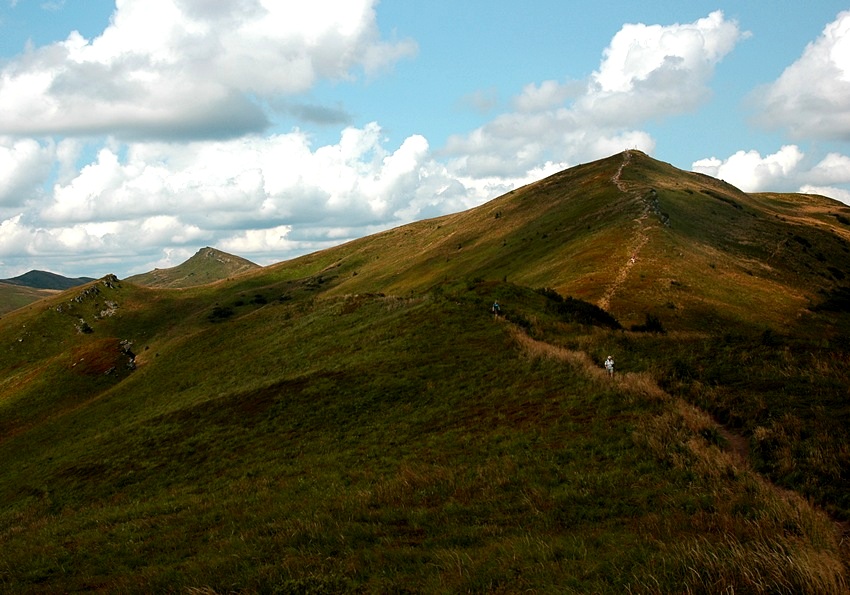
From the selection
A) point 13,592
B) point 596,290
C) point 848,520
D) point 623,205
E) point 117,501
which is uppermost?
point 623,205

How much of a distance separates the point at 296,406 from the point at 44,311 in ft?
494

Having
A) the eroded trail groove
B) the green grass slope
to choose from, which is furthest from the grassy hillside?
the green grass slope

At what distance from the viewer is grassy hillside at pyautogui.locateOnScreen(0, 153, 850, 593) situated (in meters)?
10.8

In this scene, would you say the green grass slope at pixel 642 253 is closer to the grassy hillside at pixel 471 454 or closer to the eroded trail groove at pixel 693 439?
the grassy hillside at pixel 471 454

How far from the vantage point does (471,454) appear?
20000mm

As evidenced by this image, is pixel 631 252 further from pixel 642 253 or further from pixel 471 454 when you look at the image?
pixel 471 454

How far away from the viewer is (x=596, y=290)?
54.4 metres

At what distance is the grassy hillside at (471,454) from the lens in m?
10.8

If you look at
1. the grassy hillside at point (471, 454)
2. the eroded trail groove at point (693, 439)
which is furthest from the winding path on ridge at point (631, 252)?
the eroded trail groove at point (693, 439)

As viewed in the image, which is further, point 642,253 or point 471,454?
point 642,253

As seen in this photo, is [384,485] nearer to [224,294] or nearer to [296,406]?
[296,406]

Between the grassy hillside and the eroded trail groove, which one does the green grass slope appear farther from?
the eroded trail groove

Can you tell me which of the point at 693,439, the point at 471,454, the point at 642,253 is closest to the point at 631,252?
the point at 642,253

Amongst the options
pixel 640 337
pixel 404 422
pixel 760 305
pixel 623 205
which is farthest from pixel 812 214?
pixel 404 422
